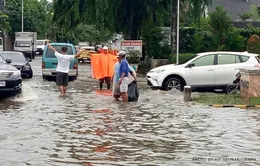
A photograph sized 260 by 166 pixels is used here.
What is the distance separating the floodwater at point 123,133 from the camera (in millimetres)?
9766

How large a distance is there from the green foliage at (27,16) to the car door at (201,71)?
2424 inches

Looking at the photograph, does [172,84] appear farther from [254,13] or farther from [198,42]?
[254,13]

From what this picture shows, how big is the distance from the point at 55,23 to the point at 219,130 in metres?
31.3

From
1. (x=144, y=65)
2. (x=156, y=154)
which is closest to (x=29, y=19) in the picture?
(x=144, y=65)

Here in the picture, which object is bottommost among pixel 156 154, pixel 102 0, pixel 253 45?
pixel 156 154

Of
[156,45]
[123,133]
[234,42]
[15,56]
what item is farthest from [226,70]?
[156,45]

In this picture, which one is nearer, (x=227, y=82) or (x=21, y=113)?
(x=21, y=113)

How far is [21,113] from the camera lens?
1540cm

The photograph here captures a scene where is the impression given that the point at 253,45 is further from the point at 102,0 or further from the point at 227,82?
the point at 227,82

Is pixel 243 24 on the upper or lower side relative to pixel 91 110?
upper

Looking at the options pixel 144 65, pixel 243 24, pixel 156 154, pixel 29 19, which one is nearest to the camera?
pixel 156 154

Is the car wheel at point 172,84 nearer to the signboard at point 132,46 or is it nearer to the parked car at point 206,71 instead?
the parked car at point 206,71

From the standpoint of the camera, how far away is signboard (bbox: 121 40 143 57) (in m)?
37.8

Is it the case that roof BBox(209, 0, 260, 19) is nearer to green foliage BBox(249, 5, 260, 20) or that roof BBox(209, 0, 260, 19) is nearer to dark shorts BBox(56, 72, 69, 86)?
green foliage BBox(249, 5, 260, 20)
